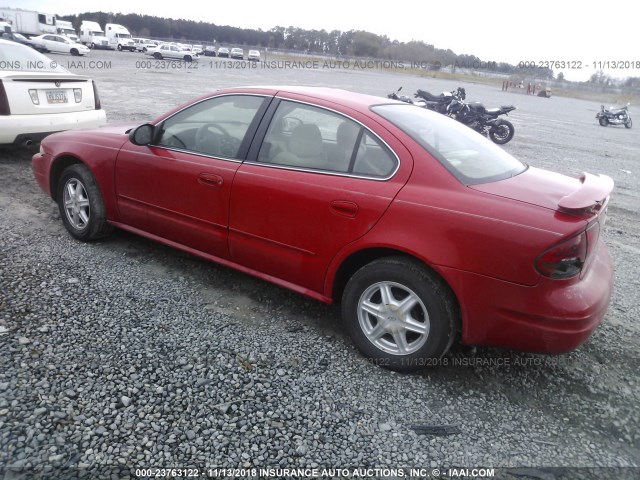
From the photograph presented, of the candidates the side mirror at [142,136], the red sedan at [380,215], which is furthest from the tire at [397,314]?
the side mirror at [142,136]

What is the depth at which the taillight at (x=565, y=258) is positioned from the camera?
240 cm

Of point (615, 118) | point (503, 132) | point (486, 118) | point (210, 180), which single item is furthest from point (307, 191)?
point (615, 118)

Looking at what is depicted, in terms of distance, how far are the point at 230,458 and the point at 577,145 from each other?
1387cm

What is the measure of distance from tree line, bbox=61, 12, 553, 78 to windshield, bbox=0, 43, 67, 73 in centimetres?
6890

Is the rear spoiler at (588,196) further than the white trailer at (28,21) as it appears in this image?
No

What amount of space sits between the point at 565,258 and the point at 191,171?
2.50m

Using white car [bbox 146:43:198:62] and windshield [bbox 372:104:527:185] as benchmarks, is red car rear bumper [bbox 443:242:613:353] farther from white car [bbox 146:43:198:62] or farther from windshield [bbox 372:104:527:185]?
white car [bbox 146:43:198:62]

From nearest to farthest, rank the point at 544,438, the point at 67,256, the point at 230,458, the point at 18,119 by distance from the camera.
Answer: the point at 230,458 < the point at 544,438 < the point at 67,256 < the point at 18,119

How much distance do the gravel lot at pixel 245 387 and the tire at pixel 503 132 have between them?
9.04m

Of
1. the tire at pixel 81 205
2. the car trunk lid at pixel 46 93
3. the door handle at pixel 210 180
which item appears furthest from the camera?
the car trunk lid at pixel 46 93

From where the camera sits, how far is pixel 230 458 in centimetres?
221

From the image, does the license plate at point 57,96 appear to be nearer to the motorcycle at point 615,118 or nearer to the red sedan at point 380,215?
the red sedan at point 380,215

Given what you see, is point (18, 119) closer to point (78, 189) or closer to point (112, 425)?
point (78, 189)

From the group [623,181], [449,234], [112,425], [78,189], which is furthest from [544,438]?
[623,181]
